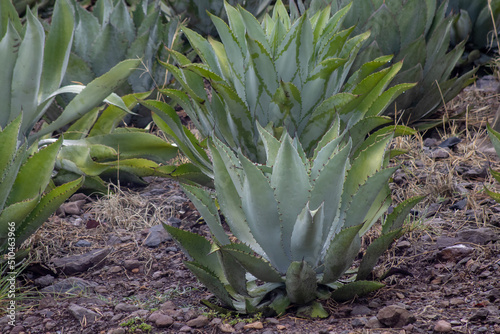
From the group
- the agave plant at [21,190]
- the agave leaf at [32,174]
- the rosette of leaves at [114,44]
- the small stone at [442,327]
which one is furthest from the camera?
the rosette of leaves at [114,44]

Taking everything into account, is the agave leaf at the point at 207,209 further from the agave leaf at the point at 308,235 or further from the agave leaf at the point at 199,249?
the agave leaf at the point at 308,235

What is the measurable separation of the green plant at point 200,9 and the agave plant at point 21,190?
222 cm

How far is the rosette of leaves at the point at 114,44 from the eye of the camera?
3.01 metres

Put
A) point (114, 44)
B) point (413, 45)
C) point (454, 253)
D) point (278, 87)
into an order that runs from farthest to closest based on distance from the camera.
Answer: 1. point (114, 44)
2. point (413, 45)
3. point (278, 87)
4. point (454, 253)

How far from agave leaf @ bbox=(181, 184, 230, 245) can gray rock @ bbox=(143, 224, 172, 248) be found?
58 cm

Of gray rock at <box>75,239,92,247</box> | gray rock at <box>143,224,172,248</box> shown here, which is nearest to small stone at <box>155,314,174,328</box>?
gray rock at <box>143,224,172,248</box>

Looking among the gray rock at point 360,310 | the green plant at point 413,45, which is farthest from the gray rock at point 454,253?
the green plant at point 413,45

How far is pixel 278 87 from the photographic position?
2.15 meters

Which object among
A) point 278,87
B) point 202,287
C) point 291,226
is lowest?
point 202,287

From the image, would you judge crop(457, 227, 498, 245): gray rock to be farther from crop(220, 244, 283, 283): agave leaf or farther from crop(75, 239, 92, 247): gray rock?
crop(75, 239, 92, 247): gray rock

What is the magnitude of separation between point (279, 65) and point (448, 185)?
0.83 m

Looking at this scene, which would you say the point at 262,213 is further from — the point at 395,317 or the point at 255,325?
the point at 395,317

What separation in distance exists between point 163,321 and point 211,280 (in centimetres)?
18

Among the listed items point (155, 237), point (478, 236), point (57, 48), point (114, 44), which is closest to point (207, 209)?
point (155, 237)
